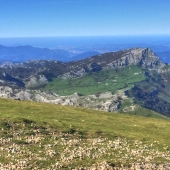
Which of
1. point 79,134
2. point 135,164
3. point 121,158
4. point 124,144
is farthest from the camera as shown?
point 79,134

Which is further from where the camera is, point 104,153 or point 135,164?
point 104,153

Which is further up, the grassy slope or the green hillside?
the green hillside

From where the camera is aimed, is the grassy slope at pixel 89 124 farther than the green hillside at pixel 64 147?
Yes

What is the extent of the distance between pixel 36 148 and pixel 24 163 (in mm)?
6188

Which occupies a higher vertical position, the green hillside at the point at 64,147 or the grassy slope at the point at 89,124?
the green hillside at the point at 64,147

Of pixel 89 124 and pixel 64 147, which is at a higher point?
pixel 64 147

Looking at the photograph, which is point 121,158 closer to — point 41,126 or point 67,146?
point 67,146

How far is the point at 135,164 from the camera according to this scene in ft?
96.3

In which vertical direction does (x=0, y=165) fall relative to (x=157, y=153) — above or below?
above

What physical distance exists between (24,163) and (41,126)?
2047 centimetres

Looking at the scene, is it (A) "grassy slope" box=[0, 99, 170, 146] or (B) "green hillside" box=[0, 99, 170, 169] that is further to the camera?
(A) "grassy slope" box=[0, 99, 170, 146]

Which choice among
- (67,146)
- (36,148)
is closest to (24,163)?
(36,148)

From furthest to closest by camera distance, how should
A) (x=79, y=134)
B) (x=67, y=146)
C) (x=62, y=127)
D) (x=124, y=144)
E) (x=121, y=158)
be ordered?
(x=62, y=127), (x=79, y=134), (x=124, y=144), (x=67, y=146), (x=121, y=158)

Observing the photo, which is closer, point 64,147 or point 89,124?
point 64,147
